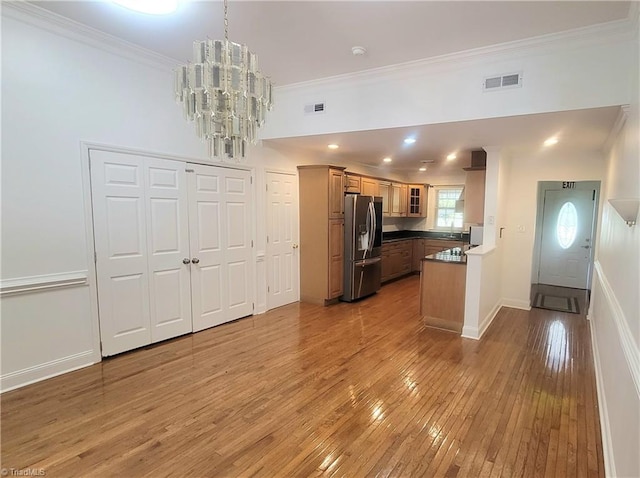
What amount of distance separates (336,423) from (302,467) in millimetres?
479

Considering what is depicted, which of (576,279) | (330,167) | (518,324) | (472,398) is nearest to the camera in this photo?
(472,398)

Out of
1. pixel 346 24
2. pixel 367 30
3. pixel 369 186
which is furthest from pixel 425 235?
pixel 346 24

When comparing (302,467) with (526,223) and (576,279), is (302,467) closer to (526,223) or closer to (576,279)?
(526,223)

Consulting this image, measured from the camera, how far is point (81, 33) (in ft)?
9.98

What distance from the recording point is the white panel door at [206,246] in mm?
4125

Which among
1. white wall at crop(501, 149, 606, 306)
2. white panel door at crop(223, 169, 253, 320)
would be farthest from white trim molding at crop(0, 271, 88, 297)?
white wall at crop(501, 149, 606, 306)

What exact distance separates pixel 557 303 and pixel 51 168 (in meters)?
7.07

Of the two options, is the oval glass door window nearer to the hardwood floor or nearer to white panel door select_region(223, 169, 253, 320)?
the hardwood floor

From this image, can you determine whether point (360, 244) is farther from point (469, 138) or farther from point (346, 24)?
point (346, 24)

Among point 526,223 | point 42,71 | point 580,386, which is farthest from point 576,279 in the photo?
point 42,71

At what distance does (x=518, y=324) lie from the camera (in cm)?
470

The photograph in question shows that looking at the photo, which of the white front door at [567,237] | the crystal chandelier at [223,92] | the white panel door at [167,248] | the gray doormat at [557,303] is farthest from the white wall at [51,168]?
the white front door at [567,237]

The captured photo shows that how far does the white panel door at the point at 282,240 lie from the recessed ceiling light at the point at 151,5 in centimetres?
261

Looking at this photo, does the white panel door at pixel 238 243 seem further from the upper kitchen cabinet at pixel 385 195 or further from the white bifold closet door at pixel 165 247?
the upper kitchen cabinet at pixel 385 195
